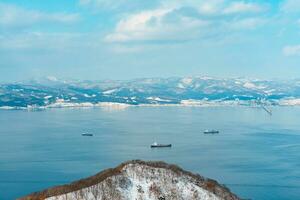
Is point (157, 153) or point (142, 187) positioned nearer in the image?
point (142, 187)

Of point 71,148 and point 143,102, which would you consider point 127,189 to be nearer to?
point 71,148

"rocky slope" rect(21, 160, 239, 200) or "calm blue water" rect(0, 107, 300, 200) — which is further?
"calm blue water" rect(0, 107, 300, 200)

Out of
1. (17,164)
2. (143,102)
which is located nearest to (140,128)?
(17,164)

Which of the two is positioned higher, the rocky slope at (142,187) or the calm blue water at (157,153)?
the rocky slope at (142,187)

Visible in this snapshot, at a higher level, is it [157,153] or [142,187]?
[142,187]

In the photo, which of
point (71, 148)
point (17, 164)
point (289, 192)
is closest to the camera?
point (289, 192)
